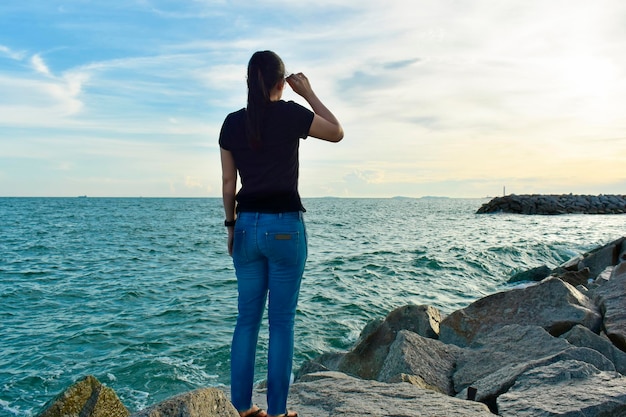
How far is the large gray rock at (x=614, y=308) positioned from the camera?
5.72m

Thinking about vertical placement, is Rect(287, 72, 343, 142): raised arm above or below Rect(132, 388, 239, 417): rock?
above

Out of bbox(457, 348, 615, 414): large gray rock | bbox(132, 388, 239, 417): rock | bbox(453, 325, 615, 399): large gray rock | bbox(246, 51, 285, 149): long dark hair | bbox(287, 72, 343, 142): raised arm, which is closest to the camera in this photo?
bbox(132, 388, 239, 417): rock

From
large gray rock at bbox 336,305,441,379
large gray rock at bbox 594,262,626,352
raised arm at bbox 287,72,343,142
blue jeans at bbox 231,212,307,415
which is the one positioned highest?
raised arm at bbox 287,72,343,142

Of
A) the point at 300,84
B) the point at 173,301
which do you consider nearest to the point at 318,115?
the point at 300,84

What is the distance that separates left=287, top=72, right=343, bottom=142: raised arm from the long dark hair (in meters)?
0.22

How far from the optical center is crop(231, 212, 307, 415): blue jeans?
10.2ft

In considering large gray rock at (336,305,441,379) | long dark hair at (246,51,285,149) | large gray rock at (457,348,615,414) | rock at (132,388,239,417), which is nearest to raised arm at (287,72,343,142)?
long dark hair at (246,51,285,149)

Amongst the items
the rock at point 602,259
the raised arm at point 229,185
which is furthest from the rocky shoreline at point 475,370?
the rock at point 602,259

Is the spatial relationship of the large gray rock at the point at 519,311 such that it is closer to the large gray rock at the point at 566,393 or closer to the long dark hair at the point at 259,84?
the large gray rock at the point at 566,393

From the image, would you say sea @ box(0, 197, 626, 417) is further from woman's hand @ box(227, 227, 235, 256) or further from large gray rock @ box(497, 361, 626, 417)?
large gray rock @ box(497, 361, 626, 417)

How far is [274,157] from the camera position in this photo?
3137mm

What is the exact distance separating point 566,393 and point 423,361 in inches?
65.8

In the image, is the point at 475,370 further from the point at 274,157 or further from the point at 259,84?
the point at 259,84

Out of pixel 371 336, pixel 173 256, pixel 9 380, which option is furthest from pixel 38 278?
pixel 371 336
